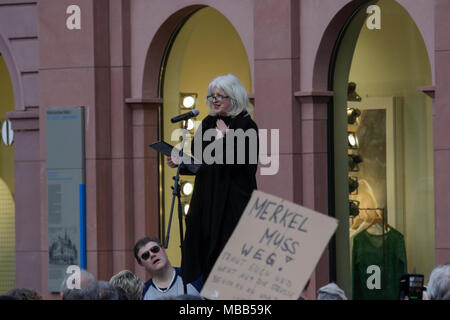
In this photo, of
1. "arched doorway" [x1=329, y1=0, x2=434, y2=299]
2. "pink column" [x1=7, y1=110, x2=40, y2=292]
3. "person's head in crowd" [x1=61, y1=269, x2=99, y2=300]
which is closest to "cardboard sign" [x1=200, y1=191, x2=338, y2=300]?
"person's head in crowd" [x1=61, y1=269, x2=99, y2=300]

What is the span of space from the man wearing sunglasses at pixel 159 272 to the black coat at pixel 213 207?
75 mm

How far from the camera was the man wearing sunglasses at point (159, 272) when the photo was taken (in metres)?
7.11

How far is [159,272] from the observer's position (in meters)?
7.14

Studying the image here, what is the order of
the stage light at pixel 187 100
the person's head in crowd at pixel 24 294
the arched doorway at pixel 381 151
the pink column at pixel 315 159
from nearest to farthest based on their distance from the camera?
the person's head in crowd at pixel 24 294, the arched doorway at pixel 381 151, the pink column at pixel 315 159, the stage light at pixel 187 100

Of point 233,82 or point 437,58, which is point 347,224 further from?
point 233,82

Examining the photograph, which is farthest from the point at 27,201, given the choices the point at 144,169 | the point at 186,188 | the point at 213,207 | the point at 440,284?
the point at 440,284

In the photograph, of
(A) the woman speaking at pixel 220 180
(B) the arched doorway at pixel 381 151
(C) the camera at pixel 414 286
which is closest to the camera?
(C) the camera at pixel 414 286

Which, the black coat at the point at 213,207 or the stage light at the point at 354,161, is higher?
the stage light at the point at 354,161

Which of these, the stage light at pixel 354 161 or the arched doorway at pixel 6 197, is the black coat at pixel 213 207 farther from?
the arched doorway at pixel 6 197

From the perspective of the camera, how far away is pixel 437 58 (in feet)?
28.8

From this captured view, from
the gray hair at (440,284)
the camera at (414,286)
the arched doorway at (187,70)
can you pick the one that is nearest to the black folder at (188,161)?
the camera at (414,286)

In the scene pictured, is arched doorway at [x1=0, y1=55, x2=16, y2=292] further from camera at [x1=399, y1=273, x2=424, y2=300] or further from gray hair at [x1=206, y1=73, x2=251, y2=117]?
camera at [x1=399, y1=273, x2=424, y2=300]

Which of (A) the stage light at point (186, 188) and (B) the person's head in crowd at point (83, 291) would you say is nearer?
(B) the person's head in crowd at point (83, 291)
